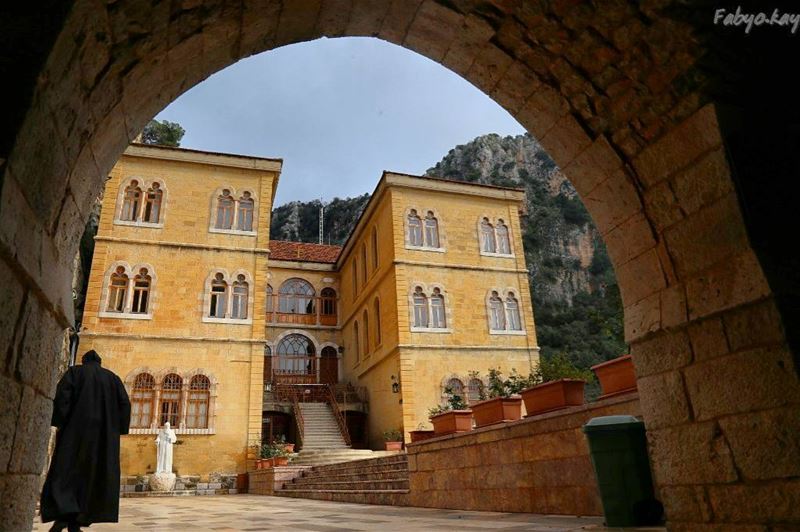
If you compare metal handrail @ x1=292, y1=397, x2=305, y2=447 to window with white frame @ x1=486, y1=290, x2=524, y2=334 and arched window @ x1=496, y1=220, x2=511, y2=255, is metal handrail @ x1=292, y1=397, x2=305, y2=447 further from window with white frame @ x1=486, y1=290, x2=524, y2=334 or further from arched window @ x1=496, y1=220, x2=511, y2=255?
arched window @ x1=496, y1=220, x2=511, y2=255

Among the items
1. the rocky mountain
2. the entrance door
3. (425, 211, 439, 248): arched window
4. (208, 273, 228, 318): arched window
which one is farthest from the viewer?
the rocky mountain

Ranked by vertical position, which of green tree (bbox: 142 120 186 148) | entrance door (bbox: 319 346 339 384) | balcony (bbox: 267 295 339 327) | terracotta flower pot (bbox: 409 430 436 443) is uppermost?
green tree (bbox: 142 120 186 148)

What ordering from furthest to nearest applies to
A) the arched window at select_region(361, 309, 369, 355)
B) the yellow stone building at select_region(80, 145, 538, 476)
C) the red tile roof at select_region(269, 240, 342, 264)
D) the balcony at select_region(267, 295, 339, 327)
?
1. the red tile roof at select_region(269, 240, 342, 264)
2. the balcony at select_region(267, 295, 339, 327)
3. the arched window at select_region(361, 309, 369, 355)
4. the yellow stone building at select_region(80, 145, 538, 476)

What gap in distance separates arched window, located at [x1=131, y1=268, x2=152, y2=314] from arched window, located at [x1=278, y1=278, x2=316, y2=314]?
8383 mm

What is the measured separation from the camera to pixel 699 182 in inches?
123

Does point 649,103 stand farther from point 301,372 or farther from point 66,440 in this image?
point 301,372

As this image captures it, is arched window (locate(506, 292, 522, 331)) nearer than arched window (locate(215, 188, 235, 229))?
No

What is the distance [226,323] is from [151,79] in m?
16.3

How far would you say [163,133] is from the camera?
31438 mm

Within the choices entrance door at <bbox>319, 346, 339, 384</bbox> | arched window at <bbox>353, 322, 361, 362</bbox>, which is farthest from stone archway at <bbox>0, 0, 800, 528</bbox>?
entrance door at <bbox>319, 346, 339, 384</bbox>

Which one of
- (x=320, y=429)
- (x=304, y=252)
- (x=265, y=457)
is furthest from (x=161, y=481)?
(x=304, y=252)

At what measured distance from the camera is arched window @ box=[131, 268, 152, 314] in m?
17.8

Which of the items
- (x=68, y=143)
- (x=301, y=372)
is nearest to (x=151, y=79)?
(x=68, y=143)

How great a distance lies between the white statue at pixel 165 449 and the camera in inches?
599
